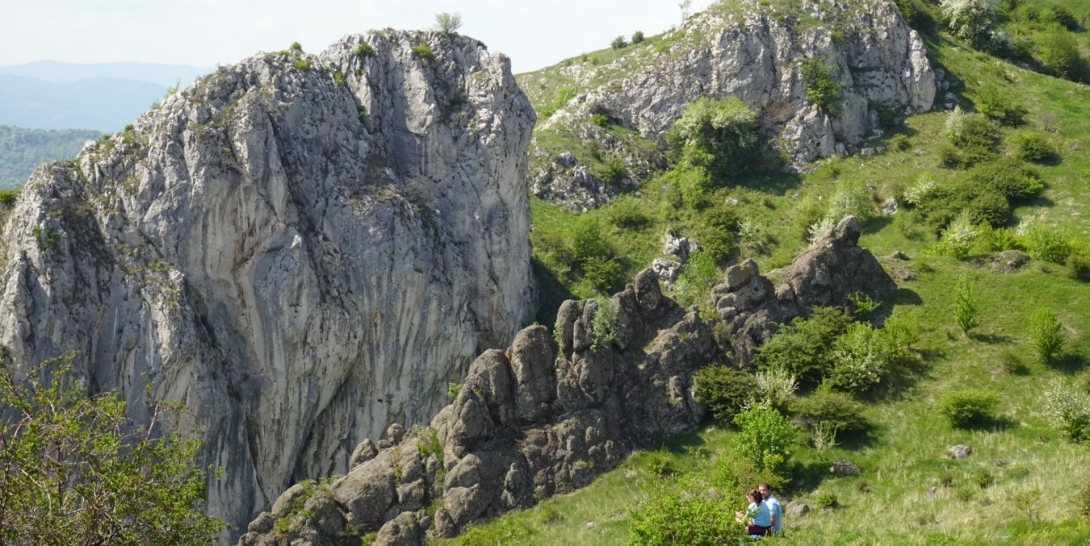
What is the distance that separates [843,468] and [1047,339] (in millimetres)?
12717

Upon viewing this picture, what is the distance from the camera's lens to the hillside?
25.8 meters

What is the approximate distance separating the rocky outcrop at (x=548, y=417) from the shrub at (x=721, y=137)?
32.1 m

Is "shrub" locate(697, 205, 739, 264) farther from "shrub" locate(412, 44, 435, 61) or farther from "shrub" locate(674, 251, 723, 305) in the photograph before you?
"shrub" locate(412, 44, 435, 61)

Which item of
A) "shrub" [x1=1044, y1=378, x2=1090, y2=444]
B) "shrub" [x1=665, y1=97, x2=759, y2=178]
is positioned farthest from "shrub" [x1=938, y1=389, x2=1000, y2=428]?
"shrub" [x1=665, y1=97, x2=759, y2=178]

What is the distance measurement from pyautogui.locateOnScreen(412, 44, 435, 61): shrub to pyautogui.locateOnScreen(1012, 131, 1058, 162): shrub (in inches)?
1818

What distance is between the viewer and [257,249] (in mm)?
46375

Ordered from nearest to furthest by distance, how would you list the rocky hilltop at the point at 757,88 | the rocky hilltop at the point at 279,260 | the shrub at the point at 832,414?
the shrub at the point at 832,414
the rocky hilltop at the point at 279,260
the rocky hilltop at the point at 757,88

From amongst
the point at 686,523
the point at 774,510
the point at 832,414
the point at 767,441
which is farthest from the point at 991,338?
the point at 686,523

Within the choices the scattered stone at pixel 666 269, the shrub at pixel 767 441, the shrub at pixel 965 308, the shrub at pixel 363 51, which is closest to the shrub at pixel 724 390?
the shrub at pixel 767 441

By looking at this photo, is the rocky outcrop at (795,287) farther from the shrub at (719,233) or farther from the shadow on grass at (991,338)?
the shrub at (719,233)

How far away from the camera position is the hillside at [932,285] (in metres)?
25.8

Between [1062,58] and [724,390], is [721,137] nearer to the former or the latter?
[1062,58]

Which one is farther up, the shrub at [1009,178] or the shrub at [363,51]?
the shrub at [363,51]

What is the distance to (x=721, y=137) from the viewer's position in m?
71.0
